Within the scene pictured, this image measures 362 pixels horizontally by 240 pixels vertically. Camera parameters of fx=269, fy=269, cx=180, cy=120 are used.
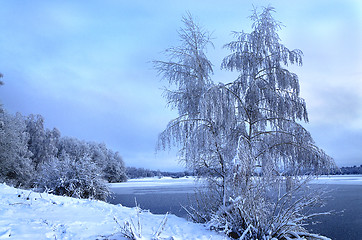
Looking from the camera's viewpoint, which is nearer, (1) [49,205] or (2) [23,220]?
(2) [23,220]

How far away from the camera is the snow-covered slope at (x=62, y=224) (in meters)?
3.60

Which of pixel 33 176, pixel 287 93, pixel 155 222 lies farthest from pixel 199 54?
pixel 33 176

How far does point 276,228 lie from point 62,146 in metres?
40.9

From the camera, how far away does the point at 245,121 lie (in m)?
7.61

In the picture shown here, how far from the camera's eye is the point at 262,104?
7.89 meters

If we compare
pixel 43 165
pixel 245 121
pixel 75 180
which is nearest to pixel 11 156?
pixel 43 165

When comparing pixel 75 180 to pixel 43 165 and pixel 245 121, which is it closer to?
pixel 43 165

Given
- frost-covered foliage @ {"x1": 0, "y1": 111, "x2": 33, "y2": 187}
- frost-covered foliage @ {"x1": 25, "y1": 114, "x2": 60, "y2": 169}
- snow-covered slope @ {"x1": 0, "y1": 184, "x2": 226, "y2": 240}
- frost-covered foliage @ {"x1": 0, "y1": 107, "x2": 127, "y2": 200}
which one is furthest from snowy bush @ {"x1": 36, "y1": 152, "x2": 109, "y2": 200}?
frost-covered foliage @ {"x1": 25, "y1": 114, "x2": 60, "y2": 169}

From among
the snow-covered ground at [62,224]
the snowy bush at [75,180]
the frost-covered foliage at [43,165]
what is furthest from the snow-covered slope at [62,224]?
the snowy bush at [75,180]

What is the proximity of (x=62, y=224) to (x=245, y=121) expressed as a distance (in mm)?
5304

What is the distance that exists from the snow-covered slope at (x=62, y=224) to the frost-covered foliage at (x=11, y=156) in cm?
1565

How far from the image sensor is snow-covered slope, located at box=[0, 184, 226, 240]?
360cm

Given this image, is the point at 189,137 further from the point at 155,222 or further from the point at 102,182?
the point at 102,182

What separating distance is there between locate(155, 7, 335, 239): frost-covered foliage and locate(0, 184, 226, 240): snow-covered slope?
1.08 m
